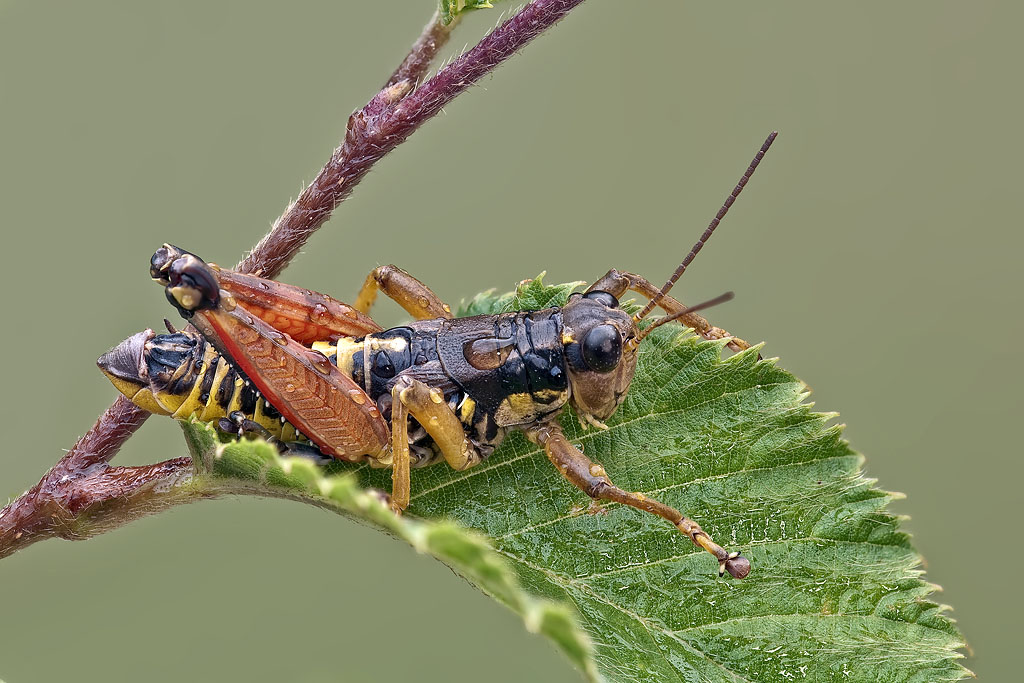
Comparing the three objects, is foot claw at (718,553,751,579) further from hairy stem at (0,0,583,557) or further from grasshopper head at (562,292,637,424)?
hairy stem at (0,0,583,557)

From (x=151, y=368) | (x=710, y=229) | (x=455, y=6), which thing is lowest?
(x=151, y=368)

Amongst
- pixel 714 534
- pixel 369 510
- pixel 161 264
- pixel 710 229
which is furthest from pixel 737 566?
pixel 161 264

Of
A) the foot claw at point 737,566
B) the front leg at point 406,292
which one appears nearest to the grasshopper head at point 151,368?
the front leg at point 406,292

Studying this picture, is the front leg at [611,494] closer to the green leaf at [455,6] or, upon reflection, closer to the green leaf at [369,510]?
the green leaf at [369,510]

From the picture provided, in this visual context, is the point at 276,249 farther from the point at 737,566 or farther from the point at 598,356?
the point at 737,566

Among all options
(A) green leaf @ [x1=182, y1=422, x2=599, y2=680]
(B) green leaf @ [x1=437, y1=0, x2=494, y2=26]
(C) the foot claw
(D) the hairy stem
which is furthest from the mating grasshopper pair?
(B) green leaf @ [x1=437, y1=0, x2=494, y2=26]

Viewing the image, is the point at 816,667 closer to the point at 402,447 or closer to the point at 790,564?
the point at 790,564
